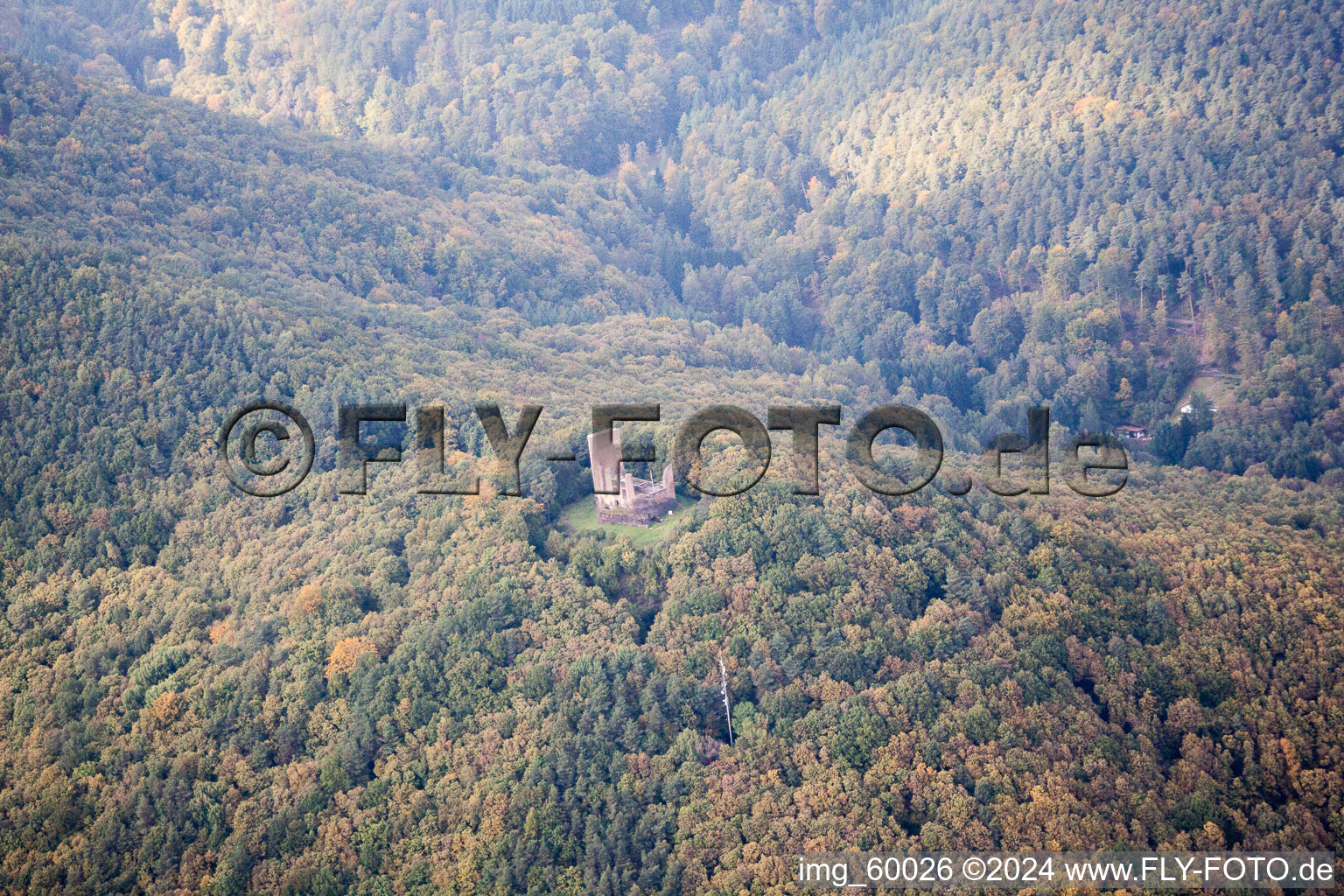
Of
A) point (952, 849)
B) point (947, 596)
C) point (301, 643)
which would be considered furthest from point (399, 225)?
point (952, 849)

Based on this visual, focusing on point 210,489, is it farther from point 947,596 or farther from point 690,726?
point 947,596

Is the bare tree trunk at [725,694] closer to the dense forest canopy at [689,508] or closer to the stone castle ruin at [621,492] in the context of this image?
the dense forest canopy at [689,508]

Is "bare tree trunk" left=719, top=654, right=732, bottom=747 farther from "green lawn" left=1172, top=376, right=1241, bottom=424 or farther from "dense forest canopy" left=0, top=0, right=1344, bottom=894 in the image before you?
"green lawn" left=1172, top=376, right=1241, bottom=424

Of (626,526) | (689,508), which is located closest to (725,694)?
(626,526)

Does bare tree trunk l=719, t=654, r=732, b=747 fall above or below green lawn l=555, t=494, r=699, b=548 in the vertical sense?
below

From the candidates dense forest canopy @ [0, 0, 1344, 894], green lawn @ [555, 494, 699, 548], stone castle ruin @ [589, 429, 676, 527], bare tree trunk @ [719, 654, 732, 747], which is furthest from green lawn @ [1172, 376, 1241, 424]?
bare tree trunk @ [719, 654, 732, 747]

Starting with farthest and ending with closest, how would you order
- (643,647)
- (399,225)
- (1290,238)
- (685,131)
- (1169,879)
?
(685,131), (399,225), (1290,238), (643,647), (1169,879)

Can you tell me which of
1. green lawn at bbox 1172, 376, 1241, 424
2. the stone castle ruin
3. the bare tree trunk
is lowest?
the bare tree trunk
